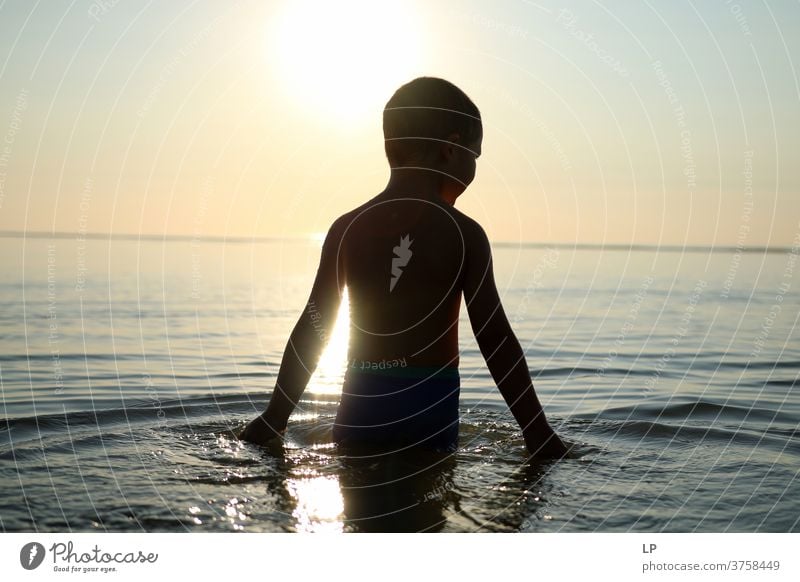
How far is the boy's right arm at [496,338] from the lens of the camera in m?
4.29

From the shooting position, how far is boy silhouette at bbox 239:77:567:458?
14.0 ft

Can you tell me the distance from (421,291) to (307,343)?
71cm

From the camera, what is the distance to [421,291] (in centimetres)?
429

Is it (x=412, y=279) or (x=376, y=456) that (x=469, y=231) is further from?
(x=376, y=456)

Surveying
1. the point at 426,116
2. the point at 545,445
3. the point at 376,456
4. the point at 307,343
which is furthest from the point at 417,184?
the point at 545,445

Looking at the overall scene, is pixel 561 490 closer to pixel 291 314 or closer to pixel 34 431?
pixel 34 431

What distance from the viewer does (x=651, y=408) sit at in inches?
269

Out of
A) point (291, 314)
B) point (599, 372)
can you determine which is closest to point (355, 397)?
point (599, 372)
